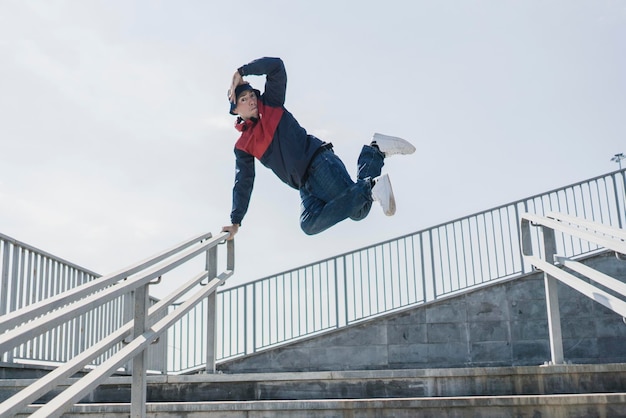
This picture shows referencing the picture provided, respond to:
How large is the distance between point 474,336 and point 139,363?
9116 mm

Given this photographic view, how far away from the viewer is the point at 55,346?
25.8 feet

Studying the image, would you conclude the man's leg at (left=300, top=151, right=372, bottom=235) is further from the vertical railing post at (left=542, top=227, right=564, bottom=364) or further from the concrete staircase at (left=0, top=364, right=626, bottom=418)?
the vertical railing post at (left=542, top=227, right=564, bottom=364)

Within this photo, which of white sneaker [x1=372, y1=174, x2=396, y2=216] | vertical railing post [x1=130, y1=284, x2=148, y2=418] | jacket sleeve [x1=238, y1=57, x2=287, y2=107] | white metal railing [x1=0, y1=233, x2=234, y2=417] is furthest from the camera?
white sneaker [x1=372, y1=174, x2=396, y2=216]

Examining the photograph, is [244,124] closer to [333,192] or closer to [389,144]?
[333,192]

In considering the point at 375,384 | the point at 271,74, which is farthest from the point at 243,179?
the point at 375,384

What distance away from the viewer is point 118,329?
3820 millimetres

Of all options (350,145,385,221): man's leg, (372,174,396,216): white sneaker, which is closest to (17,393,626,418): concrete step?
(372,174,396,216): white sneaker

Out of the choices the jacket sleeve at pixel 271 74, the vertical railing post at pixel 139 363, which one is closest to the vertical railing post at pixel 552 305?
the jacket sleeve at pixel 271 74

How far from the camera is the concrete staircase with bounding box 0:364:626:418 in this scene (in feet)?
13.9

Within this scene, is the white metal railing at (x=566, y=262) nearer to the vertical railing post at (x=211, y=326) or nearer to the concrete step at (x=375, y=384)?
the concrete step at (x=375, y=384)

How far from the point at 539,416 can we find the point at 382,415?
92 cm

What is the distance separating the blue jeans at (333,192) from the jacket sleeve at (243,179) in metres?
0.44

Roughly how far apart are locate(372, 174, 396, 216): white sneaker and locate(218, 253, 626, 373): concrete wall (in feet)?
23.6

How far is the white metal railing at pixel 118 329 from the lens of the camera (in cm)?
245
